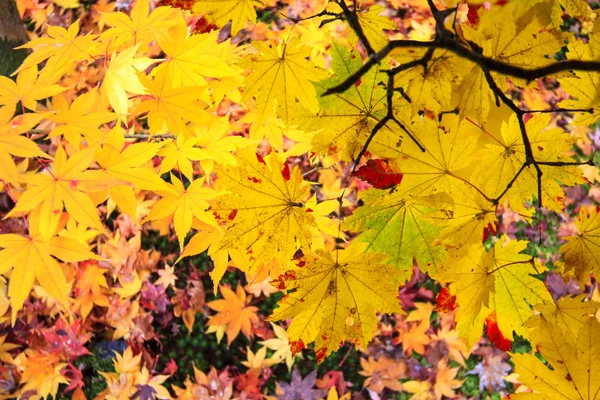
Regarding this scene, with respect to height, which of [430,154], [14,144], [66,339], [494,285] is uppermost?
[430,154]

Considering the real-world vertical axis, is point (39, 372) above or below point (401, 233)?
below

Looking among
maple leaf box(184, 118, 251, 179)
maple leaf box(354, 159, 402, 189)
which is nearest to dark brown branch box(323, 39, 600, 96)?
maple leaf box(354, 159, 402, 189)

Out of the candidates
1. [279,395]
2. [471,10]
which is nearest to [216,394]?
[279,395]

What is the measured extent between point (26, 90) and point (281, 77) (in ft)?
2.04

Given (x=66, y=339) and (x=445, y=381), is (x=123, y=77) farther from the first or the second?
(x=445, y=381)

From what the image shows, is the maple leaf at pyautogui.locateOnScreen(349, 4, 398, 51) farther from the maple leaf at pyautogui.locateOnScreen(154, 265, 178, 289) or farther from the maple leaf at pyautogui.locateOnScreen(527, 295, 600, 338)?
the maple leaf at pyautogui.locateOnScreen(154, 265, 178, 289)

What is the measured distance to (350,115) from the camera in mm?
752

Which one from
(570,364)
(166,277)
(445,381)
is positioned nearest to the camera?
(570,364)

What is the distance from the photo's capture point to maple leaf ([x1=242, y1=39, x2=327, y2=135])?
0.76 m

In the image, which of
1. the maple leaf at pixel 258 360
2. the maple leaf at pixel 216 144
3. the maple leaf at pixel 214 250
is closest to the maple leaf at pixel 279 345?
the maple leaf at pixel 258 360

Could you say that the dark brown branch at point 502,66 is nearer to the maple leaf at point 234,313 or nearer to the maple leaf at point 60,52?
the maple leaf at point 60,52

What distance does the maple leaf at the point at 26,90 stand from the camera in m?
0.99

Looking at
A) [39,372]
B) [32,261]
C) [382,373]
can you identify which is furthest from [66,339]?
[382,373]

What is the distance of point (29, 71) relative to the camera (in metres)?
1.03
